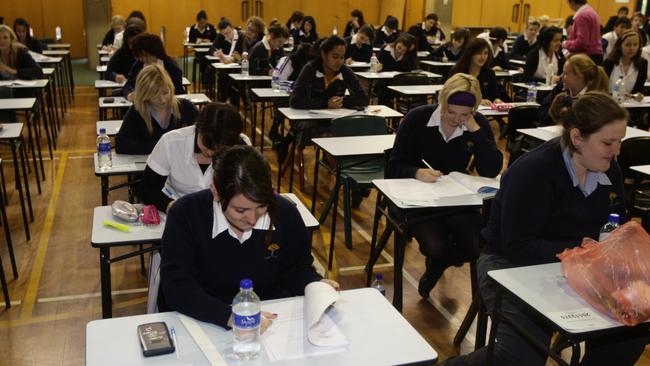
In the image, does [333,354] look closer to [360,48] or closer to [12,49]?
[12,49]

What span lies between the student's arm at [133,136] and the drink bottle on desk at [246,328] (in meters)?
2.21

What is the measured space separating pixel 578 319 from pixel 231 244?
1.16 metres

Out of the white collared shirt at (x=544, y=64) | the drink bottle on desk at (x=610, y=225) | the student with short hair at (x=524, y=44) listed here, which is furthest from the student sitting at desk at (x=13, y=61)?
the student with short hair at (x=524, y=44)

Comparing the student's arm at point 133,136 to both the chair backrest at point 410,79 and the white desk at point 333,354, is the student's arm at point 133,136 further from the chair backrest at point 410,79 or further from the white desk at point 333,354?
the chair backrest at point 410,79

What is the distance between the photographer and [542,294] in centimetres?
215

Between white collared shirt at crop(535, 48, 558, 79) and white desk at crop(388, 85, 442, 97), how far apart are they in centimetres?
170

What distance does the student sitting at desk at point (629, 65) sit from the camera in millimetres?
6402

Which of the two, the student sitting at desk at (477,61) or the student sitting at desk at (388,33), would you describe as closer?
the student sitting at desk at (477,61)

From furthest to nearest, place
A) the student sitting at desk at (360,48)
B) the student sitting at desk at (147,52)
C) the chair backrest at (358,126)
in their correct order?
the student sitting at desk at (360,48) < the student sitting at desk at (147,52) < the chair backrest at (358,126)

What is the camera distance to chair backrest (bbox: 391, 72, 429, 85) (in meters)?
6.88

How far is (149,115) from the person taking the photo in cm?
384

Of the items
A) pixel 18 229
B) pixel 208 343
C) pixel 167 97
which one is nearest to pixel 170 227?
pixel 208 343

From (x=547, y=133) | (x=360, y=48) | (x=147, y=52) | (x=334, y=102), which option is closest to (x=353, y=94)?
(x=334, y=102)

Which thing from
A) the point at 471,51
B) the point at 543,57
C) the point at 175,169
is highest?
the point at 471,51
